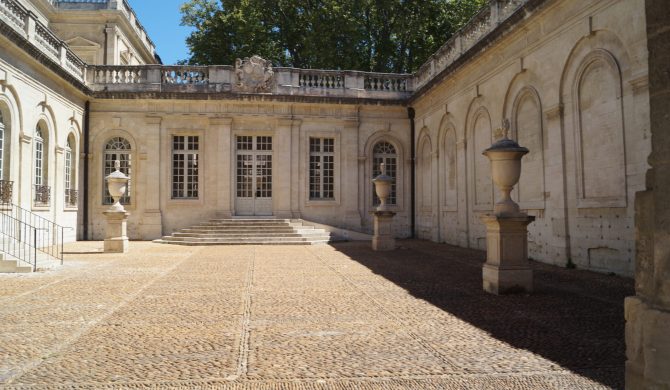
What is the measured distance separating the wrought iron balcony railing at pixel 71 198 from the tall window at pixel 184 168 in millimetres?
3408

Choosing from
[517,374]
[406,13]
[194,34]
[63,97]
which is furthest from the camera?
[194,34]

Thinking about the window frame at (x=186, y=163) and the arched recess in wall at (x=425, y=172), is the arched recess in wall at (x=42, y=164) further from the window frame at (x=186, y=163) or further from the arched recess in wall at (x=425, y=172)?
the arched recess in wall at (x=425, y=172)

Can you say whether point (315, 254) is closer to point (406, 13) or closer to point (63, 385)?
point (63, 385)

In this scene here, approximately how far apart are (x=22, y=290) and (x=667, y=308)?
859 cm

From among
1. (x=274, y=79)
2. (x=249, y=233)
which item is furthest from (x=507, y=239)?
(x=274, y=79)

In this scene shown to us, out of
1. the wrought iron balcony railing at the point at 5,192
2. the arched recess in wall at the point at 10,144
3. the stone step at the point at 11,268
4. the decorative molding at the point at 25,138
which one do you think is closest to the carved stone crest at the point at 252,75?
the decorative molding at the point at 25,138

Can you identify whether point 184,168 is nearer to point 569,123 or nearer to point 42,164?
point 42,164

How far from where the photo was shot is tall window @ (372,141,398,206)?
2116 cm

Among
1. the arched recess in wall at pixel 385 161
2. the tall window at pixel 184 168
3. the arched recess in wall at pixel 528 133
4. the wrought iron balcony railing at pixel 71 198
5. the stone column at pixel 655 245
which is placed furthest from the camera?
the arched recess in wall at pixel 385 161

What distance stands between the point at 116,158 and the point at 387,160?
10.7 metres

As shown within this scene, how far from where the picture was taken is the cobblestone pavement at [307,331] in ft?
13.0

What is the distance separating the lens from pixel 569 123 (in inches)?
428

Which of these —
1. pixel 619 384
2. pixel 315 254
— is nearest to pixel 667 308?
pixel 619 384

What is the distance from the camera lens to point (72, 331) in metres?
5.38
